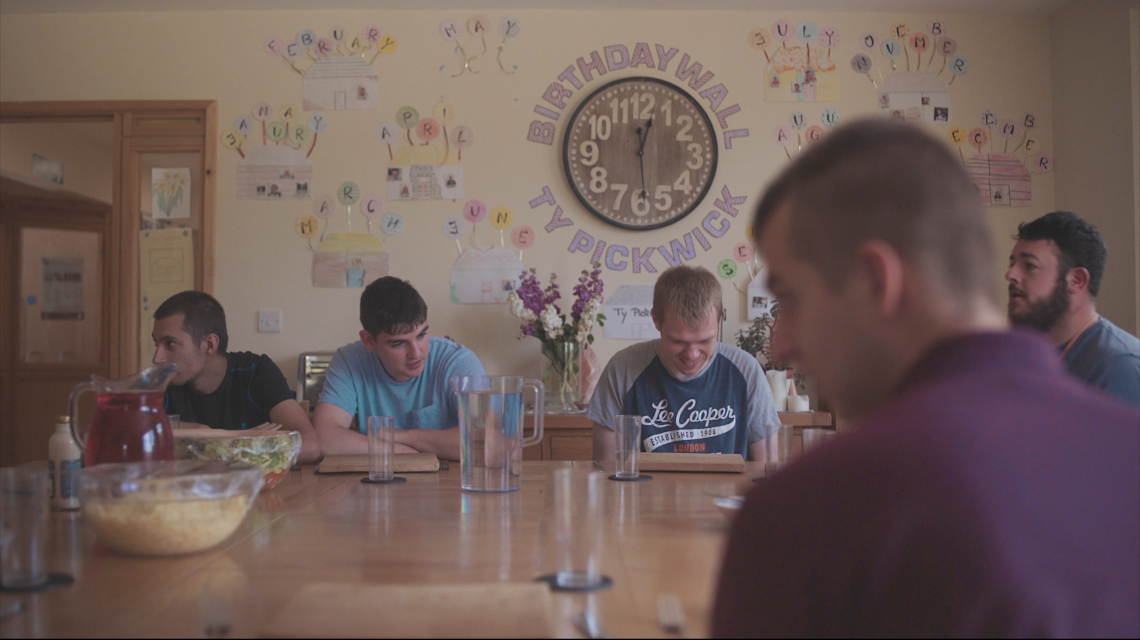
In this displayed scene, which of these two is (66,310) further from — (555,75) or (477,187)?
(555,75)

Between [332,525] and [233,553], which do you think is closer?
[233,553]

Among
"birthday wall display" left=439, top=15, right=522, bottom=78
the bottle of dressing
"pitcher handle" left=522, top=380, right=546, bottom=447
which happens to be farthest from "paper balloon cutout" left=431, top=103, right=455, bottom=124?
the bottle of dressing

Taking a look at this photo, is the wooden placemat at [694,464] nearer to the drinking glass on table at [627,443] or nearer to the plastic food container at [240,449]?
the drinking glass on table at [627,443]

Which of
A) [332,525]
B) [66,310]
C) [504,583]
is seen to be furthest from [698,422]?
[66,310]

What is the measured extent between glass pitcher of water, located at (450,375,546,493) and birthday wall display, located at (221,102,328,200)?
2321 mm

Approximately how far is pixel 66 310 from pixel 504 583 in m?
5.20

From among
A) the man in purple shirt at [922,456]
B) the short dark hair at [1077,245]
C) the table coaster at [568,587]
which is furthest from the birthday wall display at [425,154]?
the man in purple shirt at [922,456]

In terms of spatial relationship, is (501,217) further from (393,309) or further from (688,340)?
(688,340)

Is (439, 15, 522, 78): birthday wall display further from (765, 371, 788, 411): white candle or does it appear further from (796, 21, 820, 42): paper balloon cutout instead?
(765, 371, 788, 411): white candle

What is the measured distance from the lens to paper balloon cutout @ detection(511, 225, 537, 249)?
3.60m

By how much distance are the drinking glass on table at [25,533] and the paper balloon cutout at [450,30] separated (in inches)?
117

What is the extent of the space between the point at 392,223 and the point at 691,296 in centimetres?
182

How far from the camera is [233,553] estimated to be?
1107mm

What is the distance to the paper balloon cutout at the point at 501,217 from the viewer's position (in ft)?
11.8
